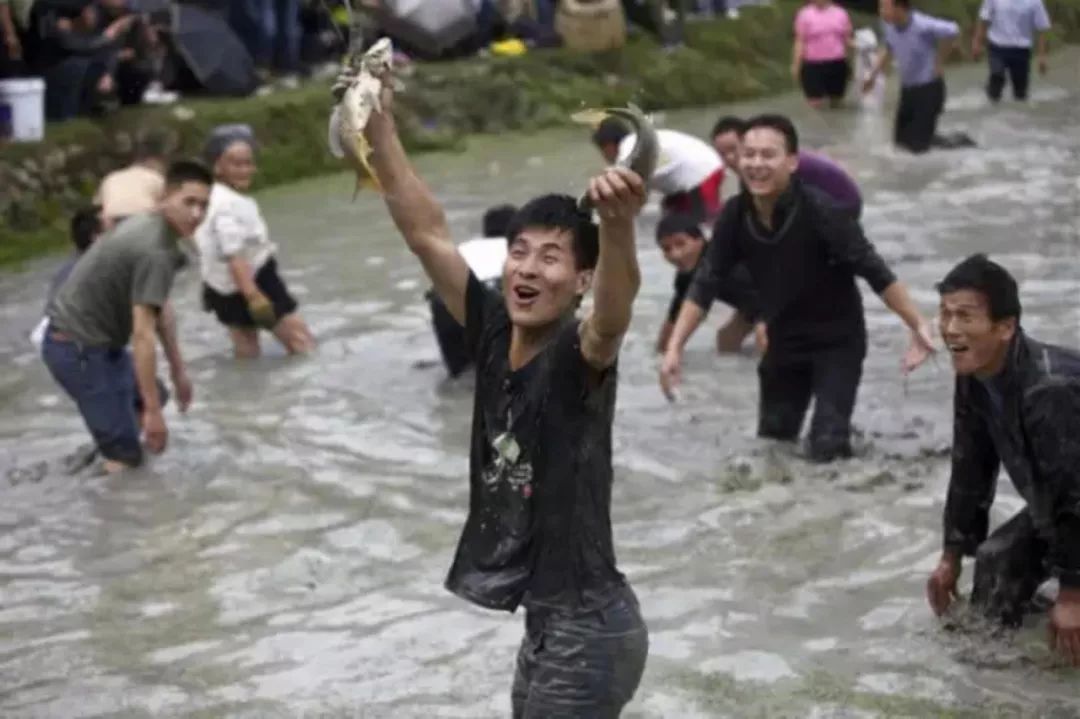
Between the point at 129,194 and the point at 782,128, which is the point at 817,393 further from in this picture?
the point at 129,194

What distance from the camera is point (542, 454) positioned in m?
4.32

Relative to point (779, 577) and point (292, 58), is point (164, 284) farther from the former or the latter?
point (292, 58)

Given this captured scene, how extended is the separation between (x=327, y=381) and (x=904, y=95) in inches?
340

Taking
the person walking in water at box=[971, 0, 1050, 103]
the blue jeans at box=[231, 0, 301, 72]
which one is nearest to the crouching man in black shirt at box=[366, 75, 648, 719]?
the blue jeans at box=[231, 0, 301, 72]

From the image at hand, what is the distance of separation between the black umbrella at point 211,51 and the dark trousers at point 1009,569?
430 inches

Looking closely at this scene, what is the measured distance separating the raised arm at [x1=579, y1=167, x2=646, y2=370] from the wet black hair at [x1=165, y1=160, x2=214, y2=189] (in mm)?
4142

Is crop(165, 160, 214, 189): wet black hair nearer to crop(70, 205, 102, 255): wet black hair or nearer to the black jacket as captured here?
crop(70, 205, 102, 255): wet black hair

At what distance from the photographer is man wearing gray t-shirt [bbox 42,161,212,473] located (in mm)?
8055

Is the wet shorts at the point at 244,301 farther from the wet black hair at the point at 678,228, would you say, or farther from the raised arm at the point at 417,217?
the raised arm at the point at 417,217

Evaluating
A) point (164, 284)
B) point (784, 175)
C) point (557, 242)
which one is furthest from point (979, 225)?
point (557, 242)

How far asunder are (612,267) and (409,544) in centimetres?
393

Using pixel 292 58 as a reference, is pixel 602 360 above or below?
above

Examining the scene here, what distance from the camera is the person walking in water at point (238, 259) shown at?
10.4 meters

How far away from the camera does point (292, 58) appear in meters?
17.7
